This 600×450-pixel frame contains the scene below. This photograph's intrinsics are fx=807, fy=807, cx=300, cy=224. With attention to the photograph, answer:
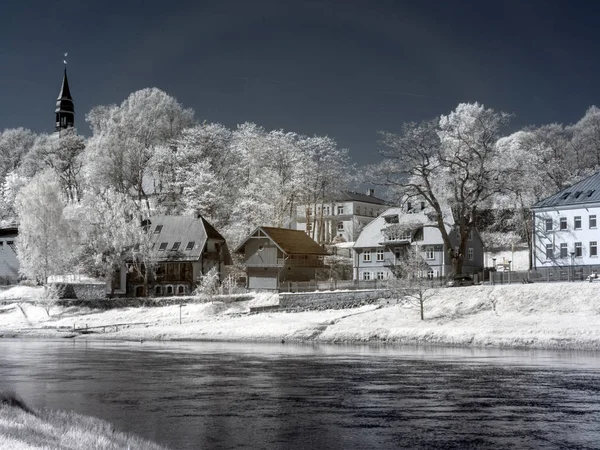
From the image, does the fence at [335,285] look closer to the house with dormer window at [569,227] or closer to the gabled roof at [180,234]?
the house with dormer window at [569,227]

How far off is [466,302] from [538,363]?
2160 cm

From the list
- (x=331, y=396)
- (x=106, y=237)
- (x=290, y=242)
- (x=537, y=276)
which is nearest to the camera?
(x=331, y=396)

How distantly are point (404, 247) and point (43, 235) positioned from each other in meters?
38.8

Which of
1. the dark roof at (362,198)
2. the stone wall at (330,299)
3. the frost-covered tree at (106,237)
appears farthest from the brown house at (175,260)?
the dark roof at (362,198)

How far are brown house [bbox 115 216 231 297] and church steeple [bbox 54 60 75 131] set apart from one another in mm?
63077

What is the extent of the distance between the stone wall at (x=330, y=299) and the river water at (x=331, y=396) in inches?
742

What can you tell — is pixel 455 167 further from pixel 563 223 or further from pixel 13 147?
pixel 13 147

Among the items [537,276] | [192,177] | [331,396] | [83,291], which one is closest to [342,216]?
[192,177]

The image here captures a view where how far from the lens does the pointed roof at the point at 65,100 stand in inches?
5822

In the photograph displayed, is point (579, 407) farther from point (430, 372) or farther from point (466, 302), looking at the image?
point (466, 302)

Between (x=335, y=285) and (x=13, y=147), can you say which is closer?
(x=335, y=285)

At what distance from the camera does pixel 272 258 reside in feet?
286

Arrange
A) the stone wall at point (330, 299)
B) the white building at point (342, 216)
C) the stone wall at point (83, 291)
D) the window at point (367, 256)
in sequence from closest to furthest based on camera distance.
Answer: the stone wall at point (330, 299), the stone wall at point (83, 291), the window at point (367, 256), the white building at point (342, 216)

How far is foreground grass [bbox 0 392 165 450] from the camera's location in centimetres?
1725
